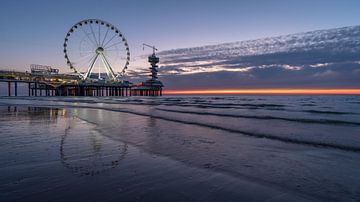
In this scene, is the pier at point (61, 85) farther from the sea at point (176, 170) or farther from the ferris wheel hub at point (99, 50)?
the sea at point (176, 170)

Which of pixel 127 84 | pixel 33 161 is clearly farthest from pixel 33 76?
pixel 33 161

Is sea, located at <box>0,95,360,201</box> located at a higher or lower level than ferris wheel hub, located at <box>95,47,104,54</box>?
lower

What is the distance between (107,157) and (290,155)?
4462 millimetres

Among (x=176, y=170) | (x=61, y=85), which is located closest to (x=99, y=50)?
(x=61, y=85)

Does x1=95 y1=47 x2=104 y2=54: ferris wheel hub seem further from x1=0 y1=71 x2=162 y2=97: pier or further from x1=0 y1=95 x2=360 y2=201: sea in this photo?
x1=0 y1=95 x2=360 y2=201: sea

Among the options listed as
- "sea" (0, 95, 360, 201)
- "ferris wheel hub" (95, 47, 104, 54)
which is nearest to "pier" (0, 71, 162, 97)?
"ferris wheel hub" (95, 47, 104, 54)

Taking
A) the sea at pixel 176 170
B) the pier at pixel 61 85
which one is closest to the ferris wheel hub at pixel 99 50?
the pier at pixel 61 85

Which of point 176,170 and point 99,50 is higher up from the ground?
point 99,50

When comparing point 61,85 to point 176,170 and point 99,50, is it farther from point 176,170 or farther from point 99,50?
point 176,170

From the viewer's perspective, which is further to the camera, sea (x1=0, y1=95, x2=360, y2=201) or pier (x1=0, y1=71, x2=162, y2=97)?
pier (x1=0, y1=71, x2=162, y2=97)

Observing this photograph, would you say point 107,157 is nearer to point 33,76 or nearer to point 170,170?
point 170,170

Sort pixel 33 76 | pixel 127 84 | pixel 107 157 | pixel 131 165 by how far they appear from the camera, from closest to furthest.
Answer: pixel 131 165 → pixel 107 157 → pixel 33 76 → pixel 127 84

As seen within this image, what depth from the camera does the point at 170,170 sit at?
15.1 feet

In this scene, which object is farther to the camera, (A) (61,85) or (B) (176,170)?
(A) (61,85)
